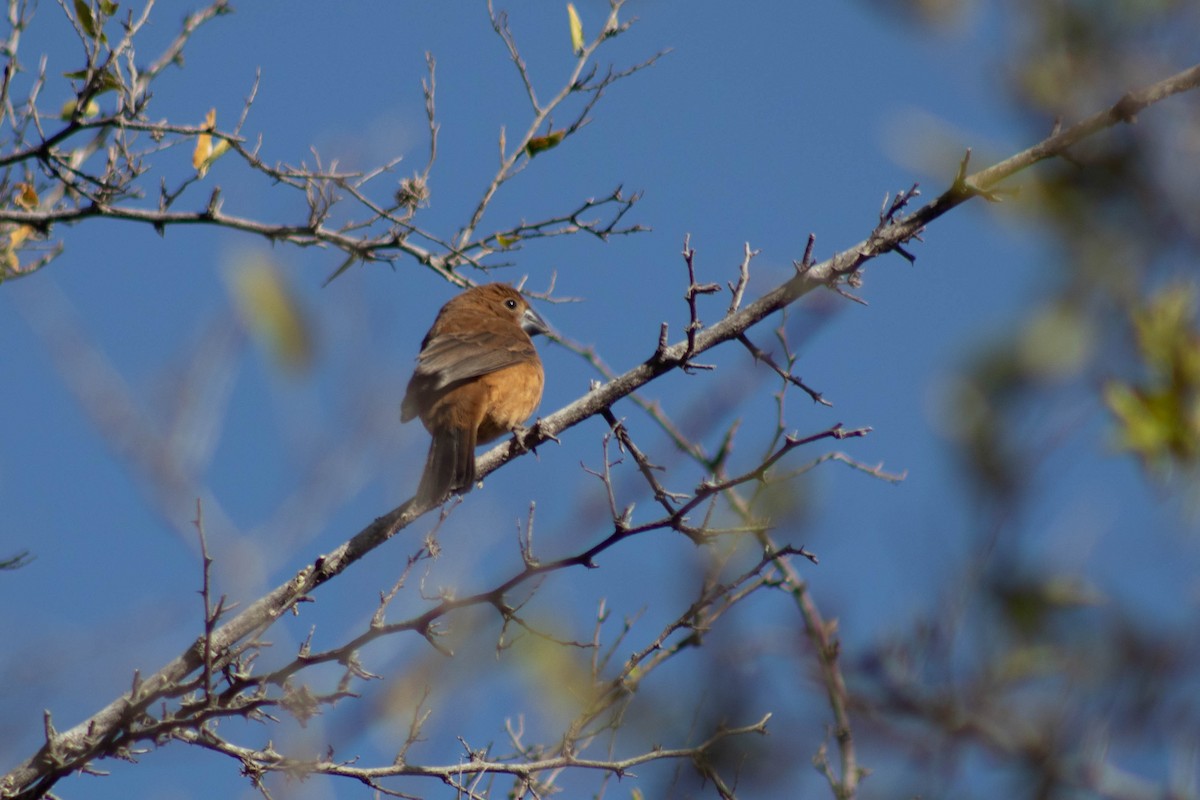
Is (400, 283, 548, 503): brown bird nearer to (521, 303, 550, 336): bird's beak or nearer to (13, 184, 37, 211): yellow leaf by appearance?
(521, 303, 550, 336): bird's beak

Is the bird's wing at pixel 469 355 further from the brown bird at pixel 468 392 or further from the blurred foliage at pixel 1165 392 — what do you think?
the blurred foliage at pixel 1165 392

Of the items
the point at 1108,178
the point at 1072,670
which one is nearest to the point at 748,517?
the point at 1072,670

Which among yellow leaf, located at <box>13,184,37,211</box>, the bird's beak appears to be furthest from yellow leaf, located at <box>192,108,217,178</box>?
the bird's beak

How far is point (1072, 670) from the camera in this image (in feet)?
9.63

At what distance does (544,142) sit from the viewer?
14.7 feet

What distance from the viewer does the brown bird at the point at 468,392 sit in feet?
17.6

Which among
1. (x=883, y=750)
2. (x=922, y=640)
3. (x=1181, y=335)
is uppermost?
(x=1181, y=335)

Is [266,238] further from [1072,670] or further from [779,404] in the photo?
[1072,670]

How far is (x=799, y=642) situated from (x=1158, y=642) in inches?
51.6

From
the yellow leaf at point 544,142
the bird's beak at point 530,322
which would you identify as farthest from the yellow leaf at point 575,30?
the bird's beak at point 530,322

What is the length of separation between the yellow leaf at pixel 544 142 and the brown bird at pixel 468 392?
1287 mm

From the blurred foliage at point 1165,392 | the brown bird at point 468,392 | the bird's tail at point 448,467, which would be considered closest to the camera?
the blurred foliage at point 1165,392

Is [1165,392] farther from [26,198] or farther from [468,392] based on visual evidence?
[26,198]

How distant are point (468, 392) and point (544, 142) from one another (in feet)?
5.59
